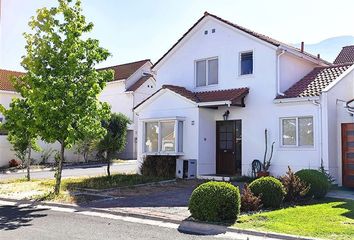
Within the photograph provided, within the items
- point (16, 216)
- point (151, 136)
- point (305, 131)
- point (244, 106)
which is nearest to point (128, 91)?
point (151, 136)

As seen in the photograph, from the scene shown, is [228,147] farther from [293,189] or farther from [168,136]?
[293,189]

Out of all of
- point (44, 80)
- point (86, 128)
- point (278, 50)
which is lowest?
point (86, 128)

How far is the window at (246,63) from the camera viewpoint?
62.6 ft

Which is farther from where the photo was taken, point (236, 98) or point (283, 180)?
point (236, 98)

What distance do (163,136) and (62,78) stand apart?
7.14 m

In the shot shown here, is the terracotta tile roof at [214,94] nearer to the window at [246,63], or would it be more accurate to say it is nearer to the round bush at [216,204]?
the window at [246,63]

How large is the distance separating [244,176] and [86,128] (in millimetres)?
7438

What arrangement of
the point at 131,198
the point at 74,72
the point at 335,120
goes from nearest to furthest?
the point at 131,198 < the point at 74,72 < the point at 335,120

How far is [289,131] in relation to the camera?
1759cm

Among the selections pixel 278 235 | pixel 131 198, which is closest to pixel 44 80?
pixel 131 198

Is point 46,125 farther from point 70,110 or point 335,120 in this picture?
point 335,120

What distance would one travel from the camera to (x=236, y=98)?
58.9 ft

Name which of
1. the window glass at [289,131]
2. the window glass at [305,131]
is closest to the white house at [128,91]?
the window glass at [289,131]

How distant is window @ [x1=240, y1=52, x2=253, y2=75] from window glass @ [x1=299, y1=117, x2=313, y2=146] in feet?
11.3
